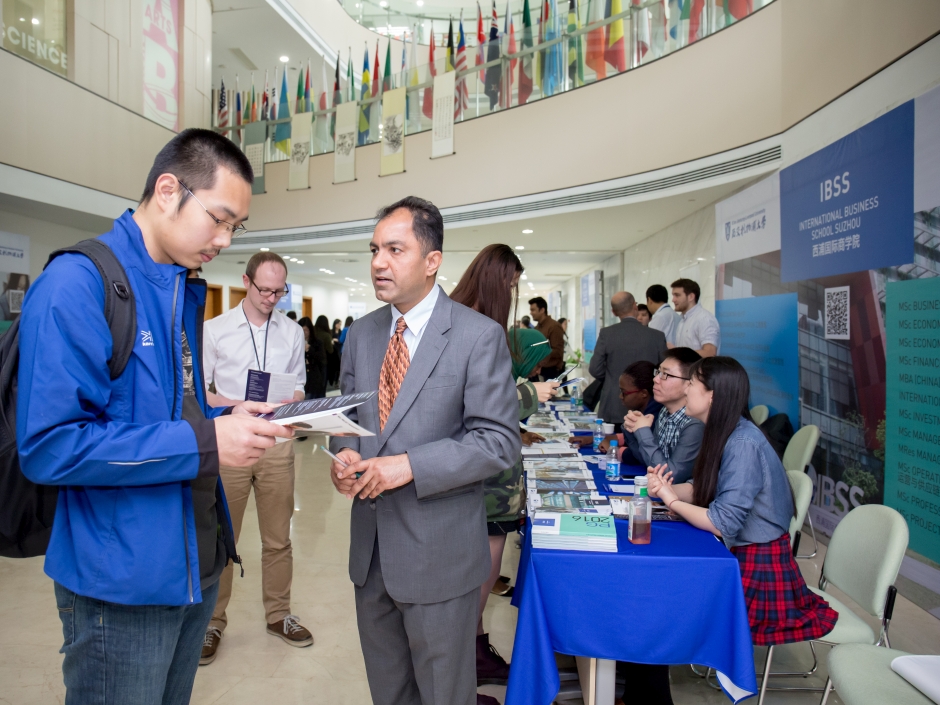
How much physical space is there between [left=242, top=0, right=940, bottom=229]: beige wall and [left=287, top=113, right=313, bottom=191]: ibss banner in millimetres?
138

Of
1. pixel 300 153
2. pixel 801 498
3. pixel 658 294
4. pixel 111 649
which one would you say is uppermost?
pixel 300 153

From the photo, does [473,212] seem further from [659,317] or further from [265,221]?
[265,221]

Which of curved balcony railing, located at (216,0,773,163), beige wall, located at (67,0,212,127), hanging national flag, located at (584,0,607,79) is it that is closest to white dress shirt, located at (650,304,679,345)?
curved balcony railing, located at (216,0,773,163)

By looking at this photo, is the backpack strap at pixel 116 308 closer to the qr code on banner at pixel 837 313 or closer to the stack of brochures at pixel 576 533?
the stack of brochures at pixel 576 533

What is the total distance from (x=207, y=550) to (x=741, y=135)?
18.5 ft

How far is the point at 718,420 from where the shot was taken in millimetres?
2137

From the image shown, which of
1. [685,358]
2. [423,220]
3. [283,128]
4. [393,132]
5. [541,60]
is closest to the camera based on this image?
[423,220]

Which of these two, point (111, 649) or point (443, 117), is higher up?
point (443, 117)

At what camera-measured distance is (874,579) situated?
189 cm

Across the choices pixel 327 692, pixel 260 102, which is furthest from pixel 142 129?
pixel 327 692

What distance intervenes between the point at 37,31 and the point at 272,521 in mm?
6814

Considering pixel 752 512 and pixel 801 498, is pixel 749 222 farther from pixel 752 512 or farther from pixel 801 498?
pixel 752 512

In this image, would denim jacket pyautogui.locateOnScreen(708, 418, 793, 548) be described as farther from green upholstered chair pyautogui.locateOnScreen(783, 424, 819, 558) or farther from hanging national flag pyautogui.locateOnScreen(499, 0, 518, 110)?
hanging national flag pyautogui.locateOnScreen(499, 0, 518, 110)

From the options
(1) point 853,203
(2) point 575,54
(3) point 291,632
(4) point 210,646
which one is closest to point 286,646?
(3) point 291,632
